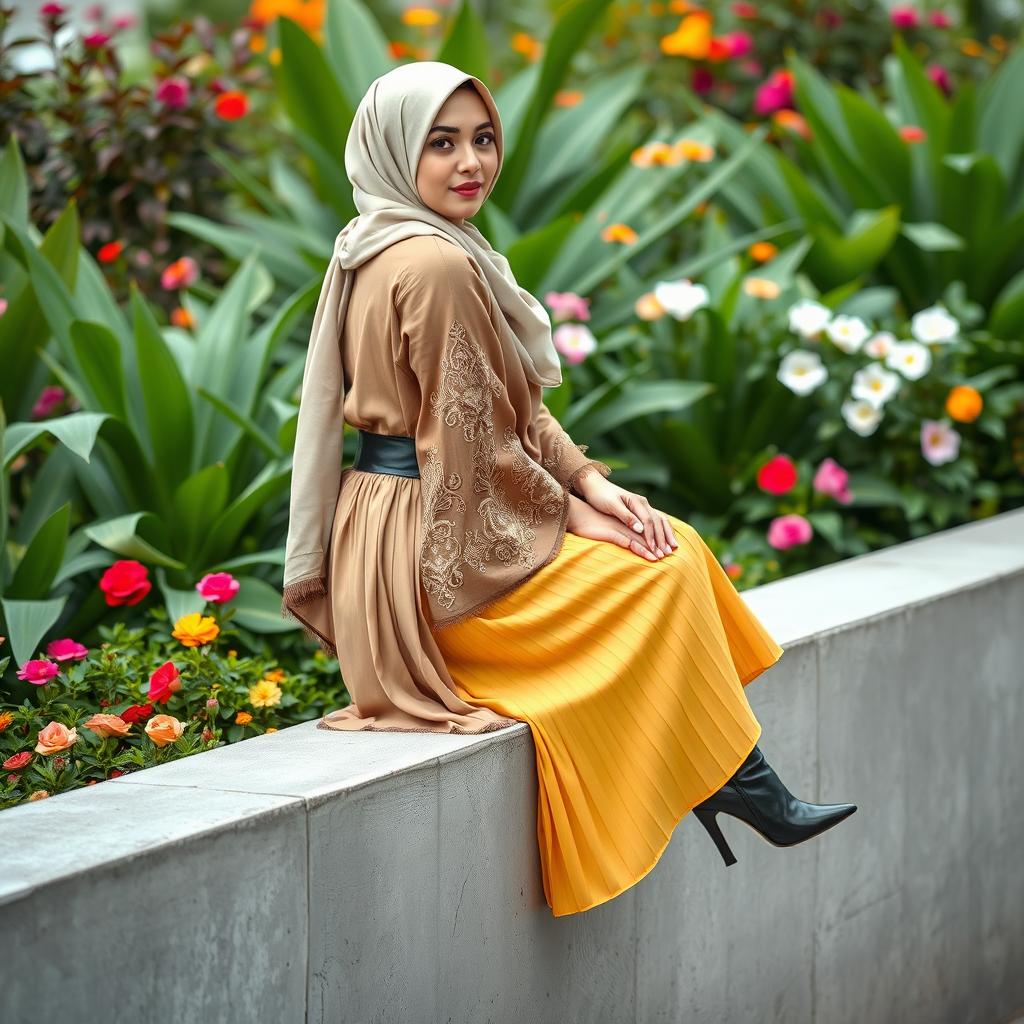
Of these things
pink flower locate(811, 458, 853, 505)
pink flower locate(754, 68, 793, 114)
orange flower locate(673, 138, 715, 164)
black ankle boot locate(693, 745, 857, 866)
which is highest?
orange flower locate(673, 138, 715, 164)

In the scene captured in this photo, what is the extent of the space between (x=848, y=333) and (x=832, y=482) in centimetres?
47

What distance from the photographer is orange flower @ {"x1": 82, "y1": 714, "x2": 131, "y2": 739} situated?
275cm

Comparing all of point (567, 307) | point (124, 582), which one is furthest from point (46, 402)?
point (567, 307)

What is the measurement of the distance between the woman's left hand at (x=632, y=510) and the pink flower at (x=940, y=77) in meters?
4.54

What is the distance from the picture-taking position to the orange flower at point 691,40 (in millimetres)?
6559

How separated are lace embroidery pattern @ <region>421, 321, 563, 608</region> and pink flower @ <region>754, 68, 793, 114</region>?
4.18m

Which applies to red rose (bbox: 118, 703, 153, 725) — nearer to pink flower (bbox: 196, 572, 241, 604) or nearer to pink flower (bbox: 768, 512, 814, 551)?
pink flower (bbox: 196, 572, 241, 604)

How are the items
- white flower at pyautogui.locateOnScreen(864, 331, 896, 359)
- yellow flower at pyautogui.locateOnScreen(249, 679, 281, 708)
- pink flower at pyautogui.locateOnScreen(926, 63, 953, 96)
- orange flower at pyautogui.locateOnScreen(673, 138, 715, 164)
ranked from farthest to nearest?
pink flower at pyautogui.locateOnScreen(926, 63, 953, 96), orange flower at pyautogui.locateOnScreen(673, 138, 715, 164), white flower at pyautogui.locateOnScreen(864, 331, 896, 359), yellow flower at pyautogui.locateOnScreen(249, 679, 281, 708)

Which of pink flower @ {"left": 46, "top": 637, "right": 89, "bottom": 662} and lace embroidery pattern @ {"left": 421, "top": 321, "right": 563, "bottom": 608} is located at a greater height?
lace embroidery pattern @ {"left": 421, "top": 321, "right": 563, "bottom": 608}

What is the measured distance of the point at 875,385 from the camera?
4695 millimetres

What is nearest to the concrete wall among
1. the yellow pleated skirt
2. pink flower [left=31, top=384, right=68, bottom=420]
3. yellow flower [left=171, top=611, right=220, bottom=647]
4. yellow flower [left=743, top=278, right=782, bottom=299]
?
the yellow pleated skirt

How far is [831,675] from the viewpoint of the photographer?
11.5 ft

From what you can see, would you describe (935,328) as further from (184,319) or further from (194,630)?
(194,630)

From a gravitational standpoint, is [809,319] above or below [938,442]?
above
